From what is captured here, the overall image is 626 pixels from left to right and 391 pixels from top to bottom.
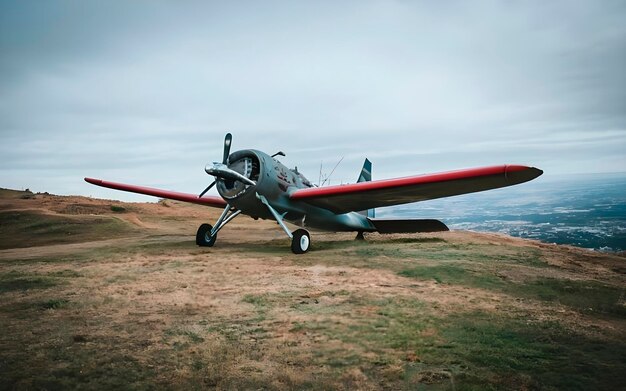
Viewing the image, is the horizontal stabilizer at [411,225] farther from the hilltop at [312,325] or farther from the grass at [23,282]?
the grass at [23,282]

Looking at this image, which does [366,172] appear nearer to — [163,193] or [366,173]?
[366,173]

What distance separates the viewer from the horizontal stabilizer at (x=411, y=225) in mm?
13488

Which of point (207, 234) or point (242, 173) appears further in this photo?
point (207, 234)

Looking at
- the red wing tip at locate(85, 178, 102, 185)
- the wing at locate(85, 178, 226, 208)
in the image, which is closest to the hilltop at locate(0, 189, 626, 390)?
the wing at locate(85, 178, 226, 208)

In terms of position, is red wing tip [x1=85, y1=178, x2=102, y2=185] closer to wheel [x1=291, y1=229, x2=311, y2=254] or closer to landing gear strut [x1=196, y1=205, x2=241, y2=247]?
landing gear strut [x1=196, y1=205, x2=241, y2=247]

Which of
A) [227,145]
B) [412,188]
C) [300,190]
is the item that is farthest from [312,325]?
[300,190]

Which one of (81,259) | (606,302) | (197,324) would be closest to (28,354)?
(197,324)

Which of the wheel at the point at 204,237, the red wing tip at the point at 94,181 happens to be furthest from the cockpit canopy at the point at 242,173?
the red wing tip at the point at 94,181

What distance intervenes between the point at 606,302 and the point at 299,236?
6.69 metres

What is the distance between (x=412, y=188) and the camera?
970 centimetres

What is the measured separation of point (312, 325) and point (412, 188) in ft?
21.6

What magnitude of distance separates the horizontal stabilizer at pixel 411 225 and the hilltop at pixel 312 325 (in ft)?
18.2

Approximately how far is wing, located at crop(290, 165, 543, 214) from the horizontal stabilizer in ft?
8.41

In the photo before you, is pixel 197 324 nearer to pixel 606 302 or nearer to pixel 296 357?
pixel 296 357
